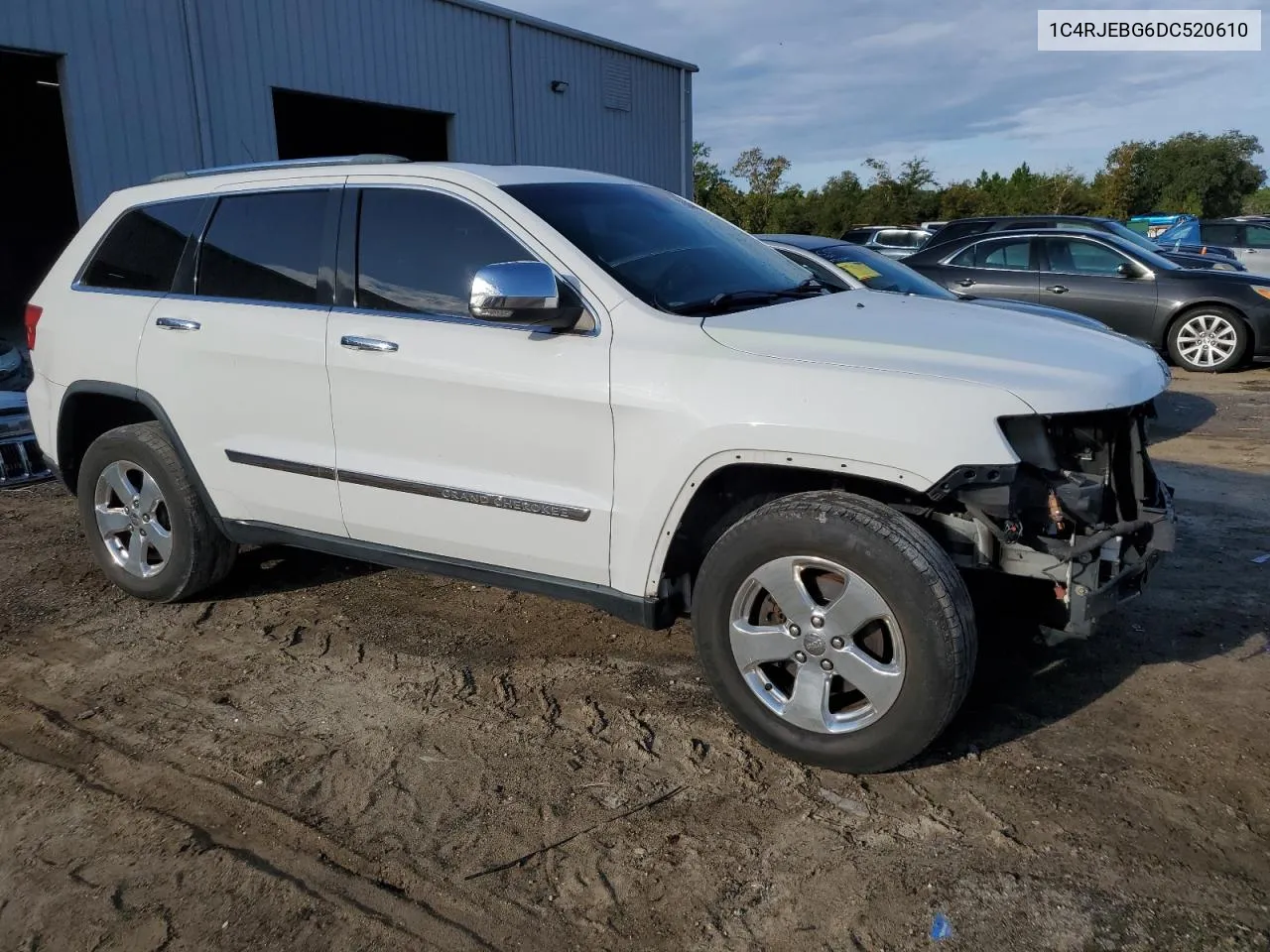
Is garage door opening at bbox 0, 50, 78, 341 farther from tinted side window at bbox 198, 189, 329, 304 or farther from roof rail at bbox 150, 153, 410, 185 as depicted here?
tinted side window at bbox 198, 189, 329, 304

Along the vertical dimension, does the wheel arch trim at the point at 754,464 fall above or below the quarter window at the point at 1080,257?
below

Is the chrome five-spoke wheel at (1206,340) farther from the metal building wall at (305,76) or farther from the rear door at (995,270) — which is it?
the metal building wall at (305,76)

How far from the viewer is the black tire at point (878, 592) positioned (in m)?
2.92

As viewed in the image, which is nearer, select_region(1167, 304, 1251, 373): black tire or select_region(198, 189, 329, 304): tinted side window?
select_region(198, 189, 329, 304): tinted side window

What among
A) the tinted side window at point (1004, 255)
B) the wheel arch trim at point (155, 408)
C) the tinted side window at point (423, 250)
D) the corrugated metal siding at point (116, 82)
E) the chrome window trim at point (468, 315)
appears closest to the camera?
the chrome window trim at point (468, 315)

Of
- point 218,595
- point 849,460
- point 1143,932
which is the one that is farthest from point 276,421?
point 1143,932

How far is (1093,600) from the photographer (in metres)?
3.03

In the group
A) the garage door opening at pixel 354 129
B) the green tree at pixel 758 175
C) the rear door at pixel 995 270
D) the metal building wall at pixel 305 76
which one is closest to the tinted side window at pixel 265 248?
the metal building wall at pixel 305 76

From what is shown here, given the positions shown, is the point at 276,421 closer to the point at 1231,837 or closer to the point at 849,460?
the point at 849,460

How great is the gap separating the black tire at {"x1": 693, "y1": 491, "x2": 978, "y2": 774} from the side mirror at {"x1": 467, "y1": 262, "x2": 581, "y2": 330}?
94 cm

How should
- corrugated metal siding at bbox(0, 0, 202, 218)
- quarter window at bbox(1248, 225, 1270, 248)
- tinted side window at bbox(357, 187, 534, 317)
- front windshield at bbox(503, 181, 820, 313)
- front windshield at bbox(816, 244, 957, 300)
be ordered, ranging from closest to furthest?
front windshield at bbox(503, 181, 820, 313) → tinted side window at bbox(357, 187, 534, 317) → front windshield at bbox(816, 244, 957, 300) → corrugated metal siding at bbox(0, 0, 202, 218) → quarter window at bbox(1248, 225, 1270, 248)

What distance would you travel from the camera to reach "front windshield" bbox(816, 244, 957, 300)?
747cm

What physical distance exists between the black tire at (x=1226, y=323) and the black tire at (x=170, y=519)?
10.2 metres

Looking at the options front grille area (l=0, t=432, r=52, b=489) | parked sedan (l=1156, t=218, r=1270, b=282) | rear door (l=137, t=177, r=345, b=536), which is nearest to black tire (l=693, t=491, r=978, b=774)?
rear door (l=137, t=177, r=345, b=536)
